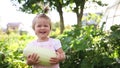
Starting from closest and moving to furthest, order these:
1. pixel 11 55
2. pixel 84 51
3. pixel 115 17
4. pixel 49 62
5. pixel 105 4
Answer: pixel 49 62
pixel 84 51
pixel 11 55
pixel 115 17
pixel 105 4

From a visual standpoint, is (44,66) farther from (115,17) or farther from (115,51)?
(115,17)

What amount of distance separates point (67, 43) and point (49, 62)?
1.76 metres

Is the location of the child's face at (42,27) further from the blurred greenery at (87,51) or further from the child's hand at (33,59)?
the blurred greenery at (87,51)

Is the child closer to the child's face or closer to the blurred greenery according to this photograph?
the child's face

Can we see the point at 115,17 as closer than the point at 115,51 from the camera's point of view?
No

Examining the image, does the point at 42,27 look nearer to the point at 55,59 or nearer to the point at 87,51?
the point at 55,59

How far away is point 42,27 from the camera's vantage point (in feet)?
11.8

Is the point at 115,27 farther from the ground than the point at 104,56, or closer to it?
farther from the ground

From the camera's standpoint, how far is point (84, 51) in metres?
5.19

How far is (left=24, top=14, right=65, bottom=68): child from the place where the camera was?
3576mm

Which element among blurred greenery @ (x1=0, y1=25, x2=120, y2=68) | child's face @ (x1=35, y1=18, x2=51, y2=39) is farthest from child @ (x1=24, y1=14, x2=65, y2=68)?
blurred greenery @ (x1=0, y1=25, x2=120, y2=68)

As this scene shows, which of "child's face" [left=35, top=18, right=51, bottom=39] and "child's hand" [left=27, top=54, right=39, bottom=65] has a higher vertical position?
"child's face" [left=35, top=18, right=51, bottom=39]

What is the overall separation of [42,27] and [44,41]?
6.8 inches

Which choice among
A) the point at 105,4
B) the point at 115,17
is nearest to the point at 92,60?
the point at 115,17
